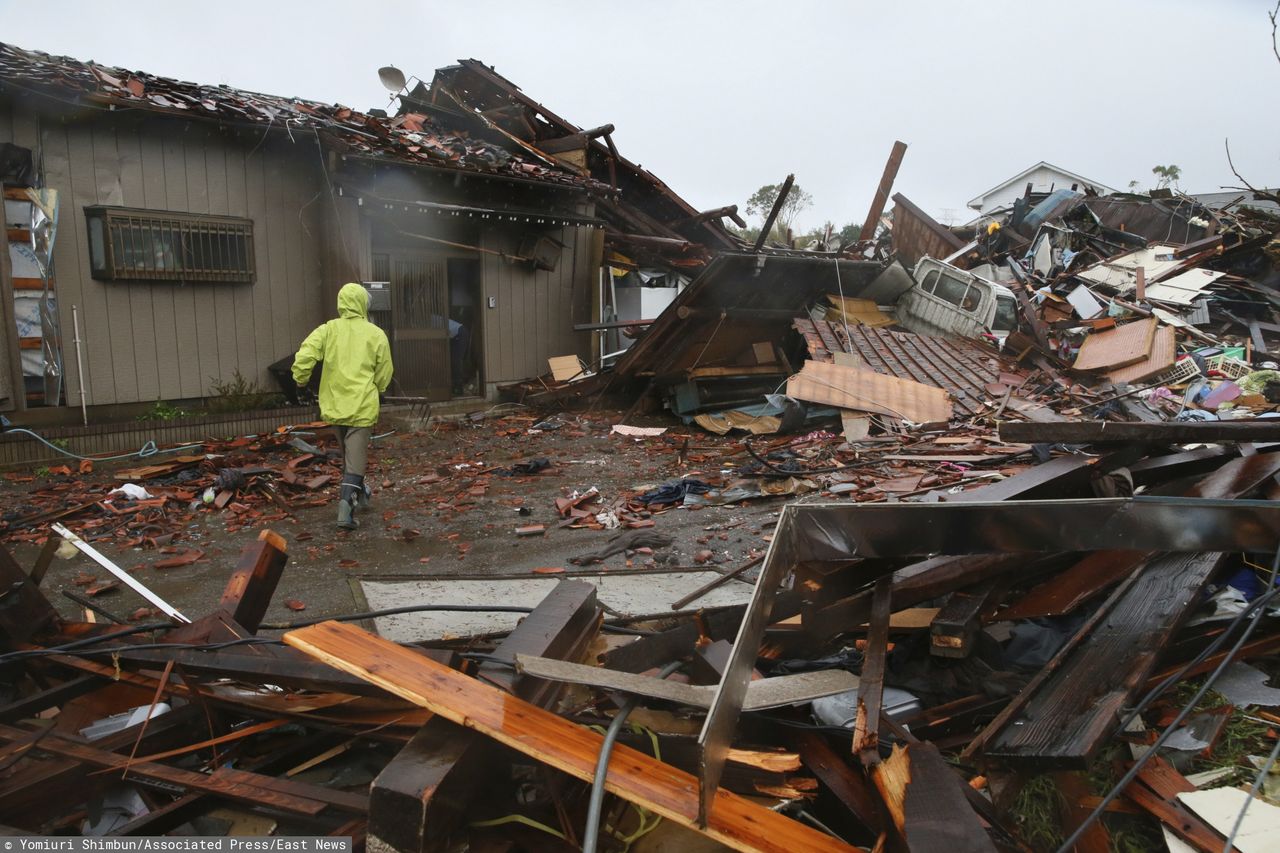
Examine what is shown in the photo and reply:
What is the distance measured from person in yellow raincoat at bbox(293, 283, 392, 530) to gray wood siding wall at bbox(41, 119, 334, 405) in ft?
12.4

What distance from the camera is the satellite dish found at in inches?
498

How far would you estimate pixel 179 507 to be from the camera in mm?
6934

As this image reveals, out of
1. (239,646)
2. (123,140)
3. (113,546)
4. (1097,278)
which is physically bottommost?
(113,546)

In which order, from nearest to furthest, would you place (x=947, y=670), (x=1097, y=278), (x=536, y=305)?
(x=947, y=670)
(x=536, y=305)
(x=1097, y=278)

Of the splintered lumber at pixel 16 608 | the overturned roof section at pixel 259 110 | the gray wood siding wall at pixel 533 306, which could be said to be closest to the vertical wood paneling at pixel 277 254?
the overturned roof section at pixel 259 110

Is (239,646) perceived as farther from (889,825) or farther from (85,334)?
(85,334)

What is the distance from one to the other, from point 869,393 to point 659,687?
7.99 metres

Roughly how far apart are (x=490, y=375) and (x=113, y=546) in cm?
692

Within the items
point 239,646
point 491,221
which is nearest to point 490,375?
point 491,221

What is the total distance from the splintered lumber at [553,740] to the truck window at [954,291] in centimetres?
1285

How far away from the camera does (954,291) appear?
13547 mm

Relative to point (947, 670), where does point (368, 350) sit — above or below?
above

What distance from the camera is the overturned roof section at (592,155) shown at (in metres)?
14.4

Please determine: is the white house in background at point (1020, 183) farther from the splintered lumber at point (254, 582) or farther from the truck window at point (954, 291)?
the splintered lumber at point (254, 582)
